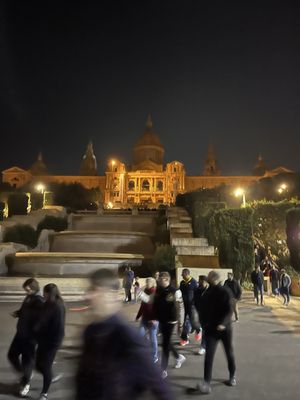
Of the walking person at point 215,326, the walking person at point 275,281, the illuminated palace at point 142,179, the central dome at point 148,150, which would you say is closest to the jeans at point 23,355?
the walking person at point 215,326

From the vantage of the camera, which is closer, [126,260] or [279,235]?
[126,260]

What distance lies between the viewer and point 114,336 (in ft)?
8.12

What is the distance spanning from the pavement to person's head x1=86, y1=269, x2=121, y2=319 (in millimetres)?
167

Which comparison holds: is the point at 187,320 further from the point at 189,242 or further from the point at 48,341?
the point at 189,242

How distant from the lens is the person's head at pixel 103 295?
263cm

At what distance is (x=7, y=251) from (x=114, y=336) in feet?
59.3

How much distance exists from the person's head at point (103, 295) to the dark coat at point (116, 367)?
3.6 inches

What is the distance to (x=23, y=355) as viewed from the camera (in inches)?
196

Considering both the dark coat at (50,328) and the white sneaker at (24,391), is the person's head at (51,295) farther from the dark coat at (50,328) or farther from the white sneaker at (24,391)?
the white sneaker at (24,391)

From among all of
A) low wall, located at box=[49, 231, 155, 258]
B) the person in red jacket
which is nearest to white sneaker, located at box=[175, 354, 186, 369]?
the person in red jacket

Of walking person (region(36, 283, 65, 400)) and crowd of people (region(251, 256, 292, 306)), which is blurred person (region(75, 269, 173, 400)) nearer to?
walking person (region(36, 283, 65, 400))

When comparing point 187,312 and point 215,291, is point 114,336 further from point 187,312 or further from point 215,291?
point 187,312

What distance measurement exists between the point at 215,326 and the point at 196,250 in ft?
43.7

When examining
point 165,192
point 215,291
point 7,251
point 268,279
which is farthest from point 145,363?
point 165,192
